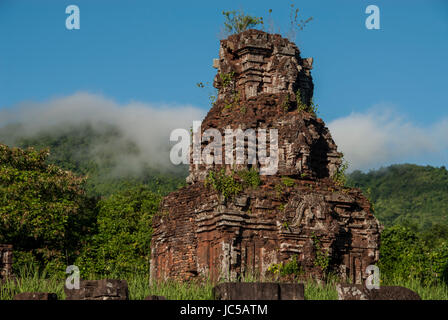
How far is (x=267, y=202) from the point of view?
57.0ft

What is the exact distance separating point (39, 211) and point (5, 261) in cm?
1123

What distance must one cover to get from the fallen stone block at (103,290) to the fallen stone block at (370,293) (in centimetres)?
309

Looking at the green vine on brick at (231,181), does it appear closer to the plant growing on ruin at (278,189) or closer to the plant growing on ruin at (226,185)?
the plant growing on ruin at (226,185)

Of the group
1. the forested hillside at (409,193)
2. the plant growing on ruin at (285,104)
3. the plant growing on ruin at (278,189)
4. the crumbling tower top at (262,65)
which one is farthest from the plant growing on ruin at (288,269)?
the forested hillside at (409,193)

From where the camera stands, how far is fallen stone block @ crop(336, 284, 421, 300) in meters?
10.2

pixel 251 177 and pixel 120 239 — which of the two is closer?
pixel 251 177

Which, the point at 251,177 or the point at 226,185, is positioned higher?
the point at 251,177

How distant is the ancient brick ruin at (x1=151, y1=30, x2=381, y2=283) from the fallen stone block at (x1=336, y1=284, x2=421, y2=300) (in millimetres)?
6265

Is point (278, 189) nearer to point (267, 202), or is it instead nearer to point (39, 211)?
point (267, 202)

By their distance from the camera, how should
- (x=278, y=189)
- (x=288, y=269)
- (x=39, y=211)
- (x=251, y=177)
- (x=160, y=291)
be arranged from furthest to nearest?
(x=39, y=211) < (x=251, y=177) < (x=278, y=189) < (x=288, y=269) < (x=160, y=291)

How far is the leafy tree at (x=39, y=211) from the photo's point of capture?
24578 millimetres

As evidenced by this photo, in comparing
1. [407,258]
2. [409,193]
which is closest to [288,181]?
[407,258]

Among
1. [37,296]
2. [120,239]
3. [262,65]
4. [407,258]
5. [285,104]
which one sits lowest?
[37,296]

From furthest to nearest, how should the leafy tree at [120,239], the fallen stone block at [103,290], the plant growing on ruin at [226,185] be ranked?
1. the leafy tree at [120,239]
2. the plant growing on ruin at [226,185]
3. the fallen stone block at [103,290]
